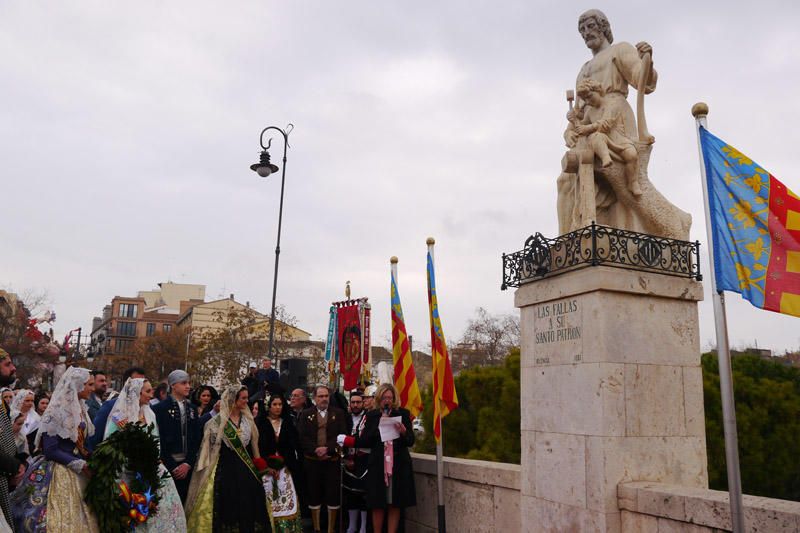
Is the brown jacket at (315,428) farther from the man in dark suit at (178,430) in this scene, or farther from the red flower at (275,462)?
the man in dark suit at (178,430)

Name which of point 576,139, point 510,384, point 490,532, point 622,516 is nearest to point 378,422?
point 490,532

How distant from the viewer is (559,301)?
255 inches

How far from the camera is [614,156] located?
681cm

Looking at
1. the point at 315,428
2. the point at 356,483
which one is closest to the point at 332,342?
the point at 315,428

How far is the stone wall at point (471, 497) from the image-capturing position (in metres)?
6.93

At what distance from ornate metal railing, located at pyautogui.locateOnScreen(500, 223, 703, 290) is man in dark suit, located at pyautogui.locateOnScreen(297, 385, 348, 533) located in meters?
3.50

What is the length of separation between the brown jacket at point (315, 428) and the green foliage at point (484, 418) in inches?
262

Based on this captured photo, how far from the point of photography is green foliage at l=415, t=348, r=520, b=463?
589 inches

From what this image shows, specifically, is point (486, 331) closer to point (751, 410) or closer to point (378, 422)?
point (751, 410)

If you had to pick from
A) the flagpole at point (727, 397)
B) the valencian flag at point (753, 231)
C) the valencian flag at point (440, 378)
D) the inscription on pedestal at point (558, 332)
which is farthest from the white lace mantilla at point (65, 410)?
the valencian flag at point (753, 231)

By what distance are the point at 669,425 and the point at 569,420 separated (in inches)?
35.1

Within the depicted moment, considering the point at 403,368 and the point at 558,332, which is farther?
the point at 403,368

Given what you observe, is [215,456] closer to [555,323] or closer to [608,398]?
[555,323]

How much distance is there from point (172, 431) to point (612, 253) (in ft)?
16.5
